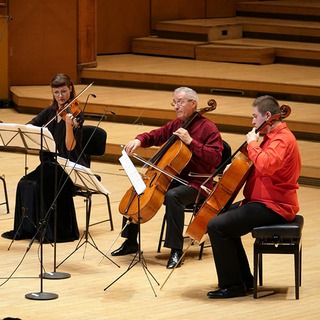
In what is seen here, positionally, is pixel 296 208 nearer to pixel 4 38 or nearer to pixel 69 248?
pixel 69 248

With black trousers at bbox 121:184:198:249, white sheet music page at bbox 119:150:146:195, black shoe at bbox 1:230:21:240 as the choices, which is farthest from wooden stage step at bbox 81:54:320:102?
white sheet music page at bbox 119:150:146:195

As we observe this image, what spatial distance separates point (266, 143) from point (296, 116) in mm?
3791

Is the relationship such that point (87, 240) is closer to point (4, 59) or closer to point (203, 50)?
point (4, 59)

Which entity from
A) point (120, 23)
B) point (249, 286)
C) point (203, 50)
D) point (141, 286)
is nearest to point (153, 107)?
point (203, 50)

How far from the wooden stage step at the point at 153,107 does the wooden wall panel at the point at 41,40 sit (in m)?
0.19

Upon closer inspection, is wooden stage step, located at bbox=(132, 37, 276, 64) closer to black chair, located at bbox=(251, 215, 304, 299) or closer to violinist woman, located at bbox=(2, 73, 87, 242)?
violinist woman, located at bbox=(2, 73, 87, 242)

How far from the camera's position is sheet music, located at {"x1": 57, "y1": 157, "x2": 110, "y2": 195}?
5984mm

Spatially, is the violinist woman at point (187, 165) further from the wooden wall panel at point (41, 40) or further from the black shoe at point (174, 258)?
the wooden wall panel at point (41, 40)

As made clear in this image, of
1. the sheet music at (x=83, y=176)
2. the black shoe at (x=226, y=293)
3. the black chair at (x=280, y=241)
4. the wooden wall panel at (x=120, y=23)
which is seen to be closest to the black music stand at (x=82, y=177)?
the sheet music at (x=83, y=176)

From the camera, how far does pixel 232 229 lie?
5.43m

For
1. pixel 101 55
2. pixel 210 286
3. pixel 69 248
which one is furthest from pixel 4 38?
pixel 210 286

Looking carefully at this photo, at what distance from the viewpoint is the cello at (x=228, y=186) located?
215 inches

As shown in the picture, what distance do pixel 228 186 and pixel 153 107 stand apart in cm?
443

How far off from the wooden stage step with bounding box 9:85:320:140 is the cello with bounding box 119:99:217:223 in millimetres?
2646
